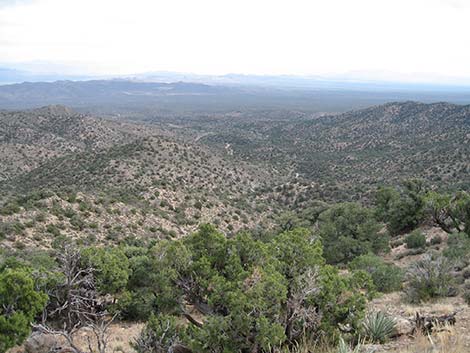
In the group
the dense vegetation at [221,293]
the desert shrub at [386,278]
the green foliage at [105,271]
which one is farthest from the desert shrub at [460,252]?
the green foliage at [105,271]

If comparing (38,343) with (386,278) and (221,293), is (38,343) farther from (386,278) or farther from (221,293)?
(386,278)

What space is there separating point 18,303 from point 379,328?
304 inches

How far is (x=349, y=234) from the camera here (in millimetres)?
25484

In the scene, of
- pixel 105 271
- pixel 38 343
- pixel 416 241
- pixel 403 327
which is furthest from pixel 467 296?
pixel 416 241

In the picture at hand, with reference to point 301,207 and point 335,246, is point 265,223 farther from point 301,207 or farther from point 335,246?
point 335,246

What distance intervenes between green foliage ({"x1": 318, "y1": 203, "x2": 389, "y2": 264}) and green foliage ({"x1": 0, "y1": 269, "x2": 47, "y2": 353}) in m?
16.8

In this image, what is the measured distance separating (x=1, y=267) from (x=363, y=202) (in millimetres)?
35886

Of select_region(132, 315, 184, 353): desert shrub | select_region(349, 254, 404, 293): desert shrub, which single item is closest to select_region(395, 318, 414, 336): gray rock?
select_region(132, 315, 184, 353): desert shrub

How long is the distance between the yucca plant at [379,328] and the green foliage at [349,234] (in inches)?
580

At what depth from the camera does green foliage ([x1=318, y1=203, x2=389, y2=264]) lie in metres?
23.4

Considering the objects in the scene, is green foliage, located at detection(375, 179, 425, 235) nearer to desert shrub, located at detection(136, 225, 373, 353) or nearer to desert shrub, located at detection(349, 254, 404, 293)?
desert shrub, located at detection(349, 254, 404, 293)

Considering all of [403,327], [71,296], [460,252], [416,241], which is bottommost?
[416,241]

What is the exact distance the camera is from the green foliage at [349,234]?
23438 mm

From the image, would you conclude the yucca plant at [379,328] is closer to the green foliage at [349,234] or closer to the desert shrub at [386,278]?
the desert shrub at [386,278]
